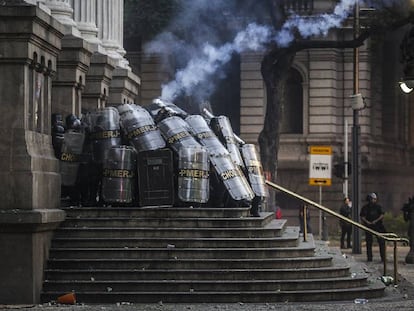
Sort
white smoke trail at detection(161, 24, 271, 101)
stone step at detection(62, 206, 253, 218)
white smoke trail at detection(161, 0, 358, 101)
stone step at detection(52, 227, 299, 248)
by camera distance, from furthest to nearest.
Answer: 1. white smoke trail at detection(161, 24, 271, 101)
2. white smoke trail at detection(161, 0, 358, 101)
3. stone step at detection(62, 206, 253, 218)
4. stone step at detection(52, 227, 299, 248)

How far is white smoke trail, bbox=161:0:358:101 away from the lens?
48.8 metres

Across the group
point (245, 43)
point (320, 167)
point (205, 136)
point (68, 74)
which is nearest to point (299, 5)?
point (245, 43)

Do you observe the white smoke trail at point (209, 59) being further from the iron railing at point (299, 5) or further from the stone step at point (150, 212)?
the stone step at point (150, 212)

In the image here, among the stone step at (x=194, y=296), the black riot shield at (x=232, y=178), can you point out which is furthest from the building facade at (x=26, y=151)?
the black riot shield at (x=232, y=178)

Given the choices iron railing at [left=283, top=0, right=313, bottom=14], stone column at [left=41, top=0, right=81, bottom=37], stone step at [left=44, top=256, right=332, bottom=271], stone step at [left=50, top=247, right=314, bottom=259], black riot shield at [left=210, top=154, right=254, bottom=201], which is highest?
iron railing at [left=283, top=0, right=313, bottom=14]

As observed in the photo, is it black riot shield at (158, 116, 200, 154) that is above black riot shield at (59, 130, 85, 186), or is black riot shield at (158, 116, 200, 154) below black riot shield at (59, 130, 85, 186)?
above

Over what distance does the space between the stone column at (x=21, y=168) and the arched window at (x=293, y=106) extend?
1558 inches

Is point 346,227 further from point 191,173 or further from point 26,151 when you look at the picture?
point 26,151

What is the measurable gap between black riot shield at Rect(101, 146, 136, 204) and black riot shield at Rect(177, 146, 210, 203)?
0.74m

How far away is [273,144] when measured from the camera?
153 ft

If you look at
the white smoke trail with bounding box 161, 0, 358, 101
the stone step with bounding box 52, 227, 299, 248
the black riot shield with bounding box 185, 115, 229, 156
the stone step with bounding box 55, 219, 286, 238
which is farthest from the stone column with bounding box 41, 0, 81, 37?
the white smoke trail with bounding box 161, 0, 358, 101

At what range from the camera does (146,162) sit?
2362 centimetres

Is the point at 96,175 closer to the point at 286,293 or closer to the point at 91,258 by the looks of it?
the point at 91,258

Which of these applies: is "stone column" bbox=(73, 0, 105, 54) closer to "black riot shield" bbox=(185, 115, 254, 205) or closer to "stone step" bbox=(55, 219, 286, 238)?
"black riot shield" bbox=(185, 115, 254, 205)
